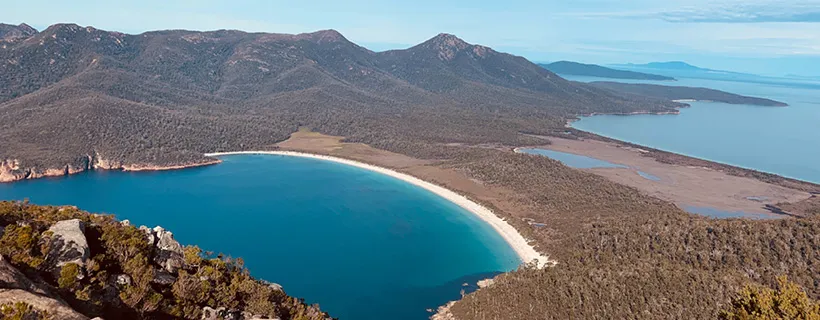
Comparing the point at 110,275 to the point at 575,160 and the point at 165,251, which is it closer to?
the point at 165,251

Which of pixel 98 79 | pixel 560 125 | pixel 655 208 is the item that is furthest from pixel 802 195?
pixel 98 79

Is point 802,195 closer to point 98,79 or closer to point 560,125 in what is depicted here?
point 560,125

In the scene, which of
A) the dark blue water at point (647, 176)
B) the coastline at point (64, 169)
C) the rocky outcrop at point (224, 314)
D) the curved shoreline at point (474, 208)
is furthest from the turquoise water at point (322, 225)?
the dark blue water at point (647, 176)

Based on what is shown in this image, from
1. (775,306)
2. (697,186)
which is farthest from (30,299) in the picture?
(697,186)

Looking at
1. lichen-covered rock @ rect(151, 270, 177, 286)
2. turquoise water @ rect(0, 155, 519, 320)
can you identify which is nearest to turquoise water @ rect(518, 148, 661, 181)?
turquoise water @ rect(0, 155, 519, 320)

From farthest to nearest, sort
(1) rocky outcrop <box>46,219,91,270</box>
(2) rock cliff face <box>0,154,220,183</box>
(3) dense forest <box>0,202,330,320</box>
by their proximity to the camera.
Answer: (2) rock cliff face <box>0,154,220,183</box> < (1) rocky outcrop <box>46,219,91,270</box> < (3) dense forest <box>0,202,330,320</box>

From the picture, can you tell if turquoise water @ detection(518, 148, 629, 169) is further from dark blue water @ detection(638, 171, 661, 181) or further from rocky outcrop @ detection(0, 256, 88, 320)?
rocky outcrop @ detection(0, 256, 88, 320)
